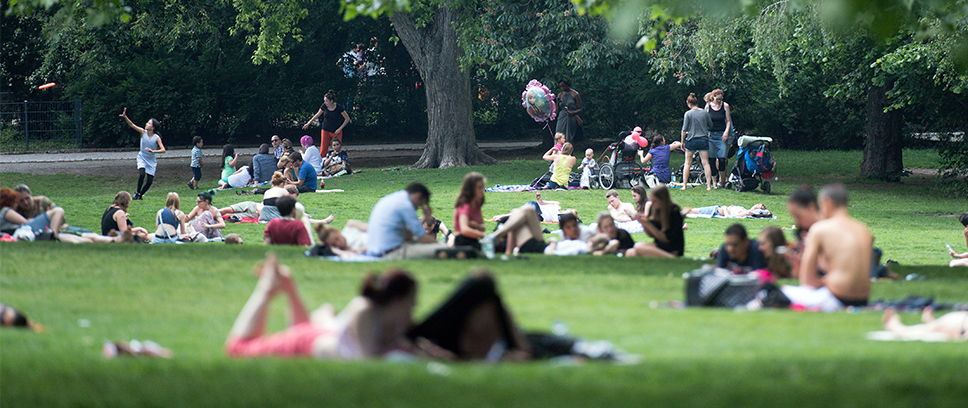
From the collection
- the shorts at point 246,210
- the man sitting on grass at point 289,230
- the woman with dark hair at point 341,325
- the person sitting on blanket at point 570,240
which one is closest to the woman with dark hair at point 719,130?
the person sitting on blanket at point 570,240

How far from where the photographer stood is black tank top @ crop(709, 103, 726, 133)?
2089cm

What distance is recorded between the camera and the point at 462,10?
26266 millimetres

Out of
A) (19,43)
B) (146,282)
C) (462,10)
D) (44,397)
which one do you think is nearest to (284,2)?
(462,10)

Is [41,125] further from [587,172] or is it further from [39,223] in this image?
[39,223]

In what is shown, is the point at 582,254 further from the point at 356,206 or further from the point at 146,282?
the point at 356,206

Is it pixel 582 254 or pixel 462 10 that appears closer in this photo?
pixel 582 254

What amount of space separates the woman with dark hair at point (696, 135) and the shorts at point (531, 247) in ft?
31.0

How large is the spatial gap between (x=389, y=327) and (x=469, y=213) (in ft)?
20.4

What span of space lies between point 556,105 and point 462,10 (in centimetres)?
358

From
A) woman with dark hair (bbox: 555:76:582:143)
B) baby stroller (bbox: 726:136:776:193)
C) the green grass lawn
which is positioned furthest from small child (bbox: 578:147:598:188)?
the green grass lawn

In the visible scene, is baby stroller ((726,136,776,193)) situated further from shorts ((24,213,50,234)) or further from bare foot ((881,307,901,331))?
bare foot ((881,307,901,331))

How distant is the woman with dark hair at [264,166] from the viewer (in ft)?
70.7

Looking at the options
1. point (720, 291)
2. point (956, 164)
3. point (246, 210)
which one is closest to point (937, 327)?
point (720, 291)

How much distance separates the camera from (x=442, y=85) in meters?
27.2
